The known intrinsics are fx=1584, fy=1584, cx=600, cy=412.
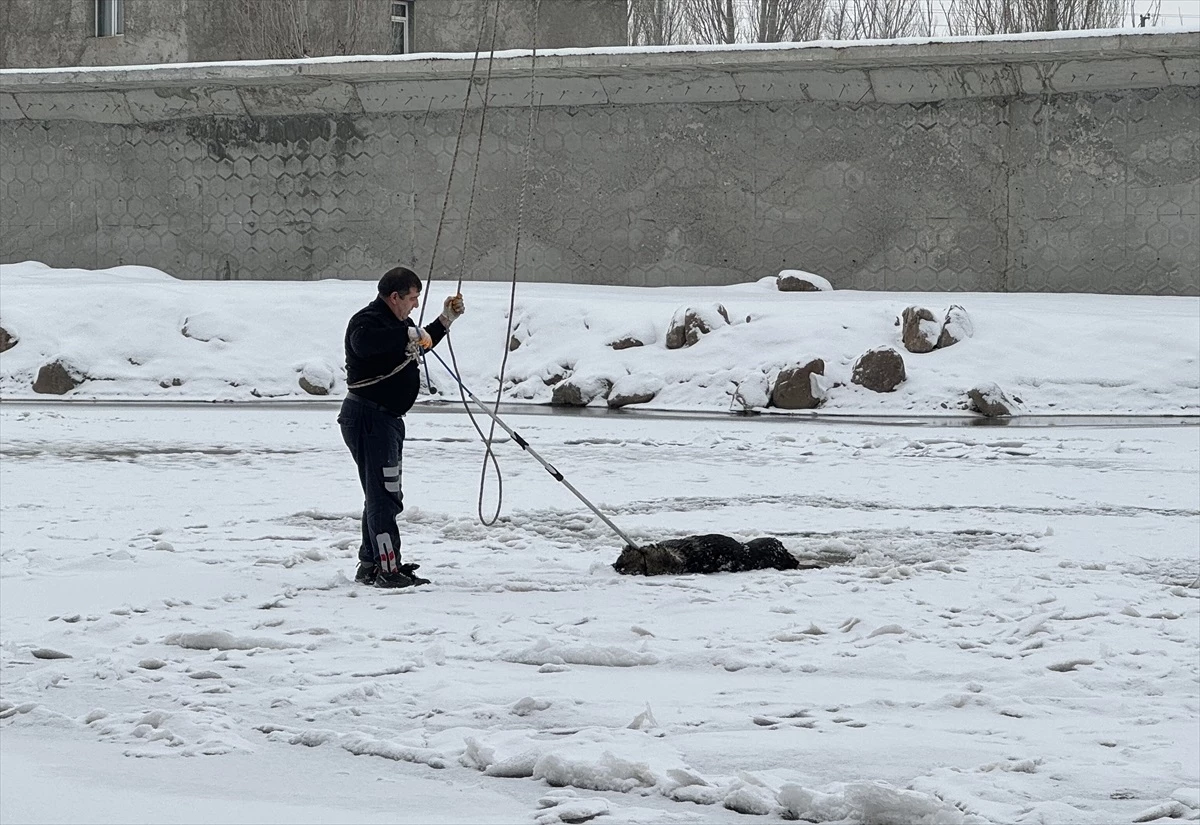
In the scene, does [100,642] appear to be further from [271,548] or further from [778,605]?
[778,605]

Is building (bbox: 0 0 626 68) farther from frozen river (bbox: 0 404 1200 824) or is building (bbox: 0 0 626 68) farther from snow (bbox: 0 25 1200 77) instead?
frozen river (bbox: 0 404 1200 824)

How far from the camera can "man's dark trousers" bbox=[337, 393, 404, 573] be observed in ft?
24.0

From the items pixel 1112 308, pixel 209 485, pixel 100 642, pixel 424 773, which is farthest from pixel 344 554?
pixel 1112 308

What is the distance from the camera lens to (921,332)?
53.0ft

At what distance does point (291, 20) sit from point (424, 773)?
94.0 feet

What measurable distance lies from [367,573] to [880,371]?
30.1ft

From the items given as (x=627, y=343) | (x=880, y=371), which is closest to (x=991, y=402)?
(x=880, y=371)

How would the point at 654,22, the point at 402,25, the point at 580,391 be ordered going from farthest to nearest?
the point at 654,22
the point at 402,25
the point at 580,391

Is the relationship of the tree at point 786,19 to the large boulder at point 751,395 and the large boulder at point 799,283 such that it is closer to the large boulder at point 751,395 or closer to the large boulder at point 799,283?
the large boulder at point 799,283

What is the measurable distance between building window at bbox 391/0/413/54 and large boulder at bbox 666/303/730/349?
19.2 meters

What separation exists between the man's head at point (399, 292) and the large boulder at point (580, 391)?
8.71m

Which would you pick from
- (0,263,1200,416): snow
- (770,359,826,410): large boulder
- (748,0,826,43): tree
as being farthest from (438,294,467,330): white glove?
(748,0,826,43): tree

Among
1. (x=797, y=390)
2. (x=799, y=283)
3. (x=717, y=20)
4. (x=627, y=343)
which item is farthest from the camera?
(x=717, y=20)

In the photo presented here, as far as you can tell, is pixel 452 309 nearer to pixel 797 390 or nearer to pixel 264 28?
pixel 797 390
